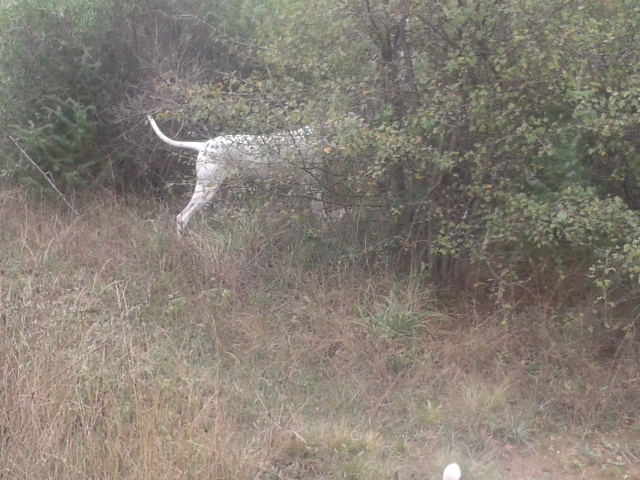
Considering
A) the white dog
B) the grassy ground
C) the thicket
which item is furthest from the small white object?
the white dog

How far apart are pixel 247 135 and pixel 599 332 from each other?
290 cm

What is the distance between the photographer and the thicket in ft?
16.1

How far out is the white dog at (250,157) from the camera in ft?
18.8

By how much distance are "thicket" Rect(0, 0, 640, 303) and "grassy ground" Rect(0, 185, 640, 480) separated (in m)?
0.39

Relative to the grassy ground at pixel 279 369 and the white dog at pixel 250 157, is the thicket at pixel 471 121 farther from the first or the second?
the grassy ground at pixel 279 369

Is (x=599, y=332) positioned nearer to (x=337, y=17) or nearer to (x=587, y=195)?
(x=587, y=195)

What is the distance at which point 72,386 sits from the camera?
13.6 ft

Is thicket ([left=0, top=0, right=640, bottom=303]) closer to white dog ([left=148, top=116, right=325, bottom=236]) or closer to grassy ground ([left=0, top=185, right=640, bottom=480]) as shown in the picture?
white dog ([left=148, top=116, right=325, bottom=236])

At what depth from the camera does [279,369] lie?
5.21m

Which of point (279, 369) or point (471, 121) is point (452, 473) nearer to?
point (279, 369)

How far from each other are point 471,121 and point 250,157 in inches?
67.8

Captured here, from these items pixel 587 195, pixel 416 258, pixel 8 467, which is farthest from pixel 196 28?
pixel 8 467

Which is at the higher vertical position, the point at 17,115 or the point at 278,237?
the point at 17,115

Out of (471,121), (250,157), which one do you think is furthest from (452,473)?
(250,157)
